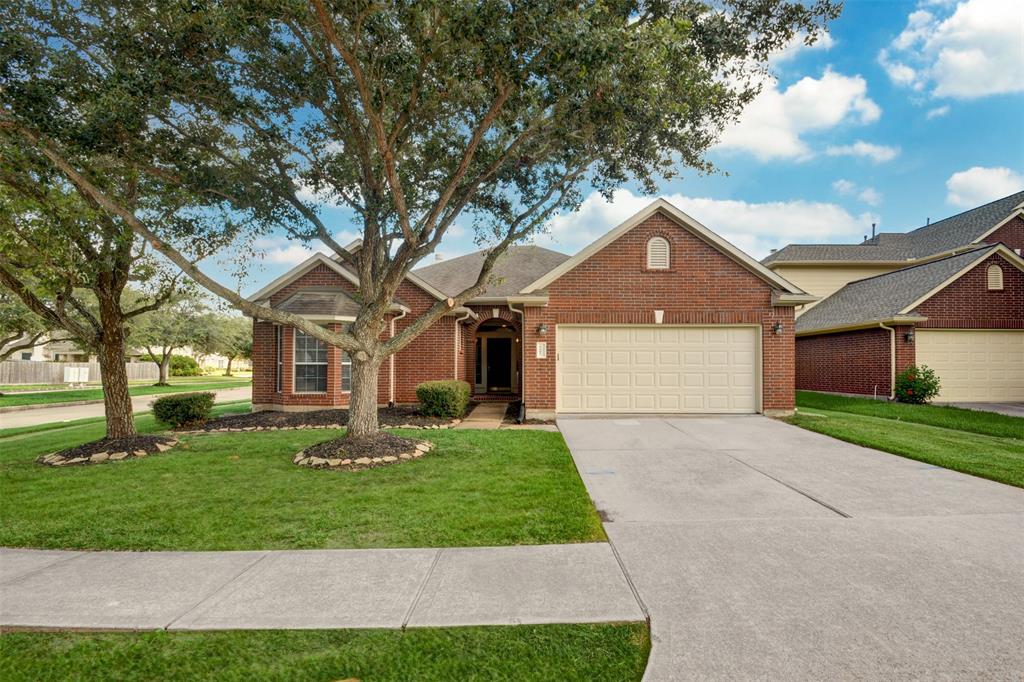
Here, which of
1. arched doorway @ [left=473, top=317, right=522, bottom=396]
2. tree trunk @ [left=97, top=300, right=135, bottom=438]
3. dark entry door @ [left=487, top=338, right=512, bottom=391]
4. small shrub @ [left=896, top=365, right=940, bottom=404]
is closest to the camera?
tree trunk @ [left=97, top=300, right=135, bottom=438]

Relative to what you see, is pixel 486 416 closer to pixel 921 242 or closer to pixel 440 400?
pixel 440 400

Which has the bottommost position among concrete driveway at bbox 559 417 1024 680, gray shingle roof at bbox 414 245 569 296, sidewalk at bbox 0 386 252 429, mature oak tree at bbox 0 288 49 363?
sidewalk at bbox 0 386 252 429

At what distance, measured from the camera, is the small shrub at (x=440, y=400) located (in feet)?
38.9

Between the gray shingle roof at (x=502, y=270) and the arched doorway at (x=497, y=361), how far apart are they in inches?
82.6

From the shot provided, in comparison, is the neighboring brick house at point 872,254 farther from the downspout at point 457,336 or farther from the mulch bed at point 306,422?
the mulch bed at point 306,422

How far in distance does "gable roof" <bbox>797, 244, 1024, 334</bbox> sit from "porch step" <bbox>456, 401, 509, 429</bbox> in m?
11.9

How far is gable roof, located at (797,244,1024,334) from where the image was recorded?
14844 millimetres

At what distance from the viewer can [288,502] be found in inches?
211

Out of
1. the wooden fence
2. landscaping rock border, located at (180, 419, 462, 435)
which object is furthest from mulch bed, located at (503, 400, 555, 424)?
the wooden fence

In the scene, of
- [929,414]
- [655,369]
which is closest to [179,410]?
[655,369]

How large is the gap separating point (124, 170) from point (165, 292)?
2181 millimetres

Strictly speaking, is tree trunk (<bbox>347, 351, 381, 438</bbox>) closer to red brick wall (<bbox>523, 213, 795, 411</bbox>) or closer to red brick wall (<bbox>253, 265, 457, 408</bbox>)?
red brick wall (<bbox>523, 213, 795, 411</bbox>)

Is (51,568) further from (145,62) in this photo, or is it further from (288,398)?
(288,398)

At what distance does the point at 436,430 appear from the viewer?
33.4ft
